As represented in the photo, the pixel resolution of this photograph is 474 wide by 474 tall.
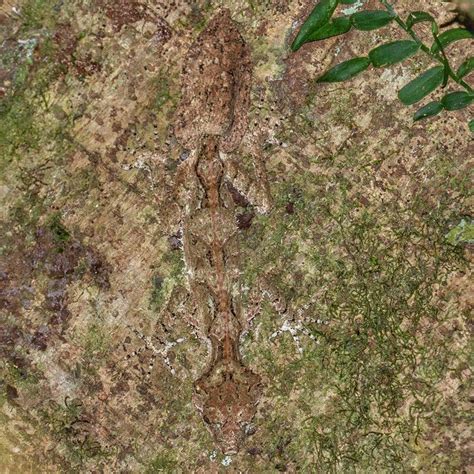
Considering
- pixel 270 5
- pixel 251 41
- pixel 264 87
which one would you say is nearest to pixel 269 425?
pixel 264 87

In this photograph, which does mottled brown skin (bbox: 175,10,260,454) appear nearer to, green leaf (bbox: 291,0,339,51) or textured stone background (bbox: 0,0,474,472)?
textured stone background (bbox: 0,0,474,472)

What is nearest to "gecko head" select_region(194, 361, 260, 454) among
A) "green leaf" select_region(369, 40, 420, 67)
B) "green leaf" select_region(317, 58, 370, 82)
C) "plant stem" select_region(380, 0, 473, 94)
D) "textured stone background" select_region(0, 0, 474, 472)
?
"textured stone background" select_region(0, 0, 474, 472)

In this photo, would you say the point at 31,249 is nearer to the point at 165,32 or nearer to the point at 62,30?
the point at 62,30

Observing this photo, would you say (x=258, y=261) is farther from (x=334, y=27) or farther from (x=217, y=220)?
(x=334, y=27)

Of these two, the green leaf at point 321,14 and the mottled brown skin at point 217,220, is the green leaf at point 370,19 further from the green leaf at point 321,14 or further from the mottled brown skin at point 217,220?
the mottled brown skin at point 217,220

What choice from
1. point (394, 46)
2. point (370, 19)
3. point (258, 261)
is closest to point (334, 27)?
point (370, 19)

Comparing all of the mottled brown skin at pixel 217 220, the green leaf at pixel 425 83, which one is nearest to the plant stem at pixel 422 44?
the green leaf at pixel 425 83
